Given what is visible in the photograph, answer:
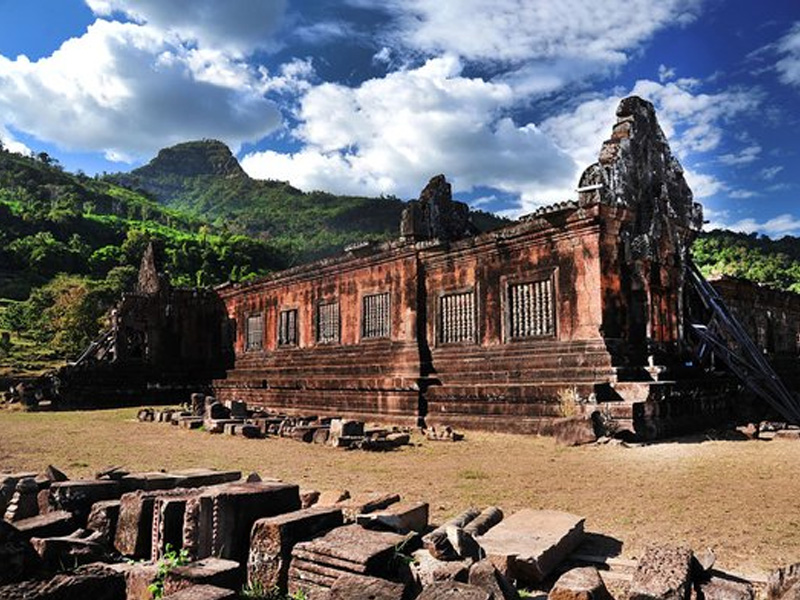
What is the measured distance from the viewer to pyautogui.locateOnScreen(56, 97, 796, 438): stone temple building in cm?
1182

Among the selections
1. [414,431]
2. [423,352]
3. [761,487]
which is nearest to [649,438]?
[761,487]

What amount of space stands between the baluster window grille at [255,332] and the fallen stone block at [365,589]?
1969 centimetres

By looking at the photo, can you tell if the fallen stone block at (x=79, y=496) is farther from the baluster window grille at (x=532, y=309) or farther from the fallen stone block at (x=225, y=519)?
the baluster window grille at (x=532, y=309)

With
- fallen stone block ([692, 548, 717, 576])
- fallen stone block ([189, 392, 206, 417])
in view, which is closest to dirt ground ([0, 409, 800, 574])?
fallen stone block ([692, 548, 717, 576])

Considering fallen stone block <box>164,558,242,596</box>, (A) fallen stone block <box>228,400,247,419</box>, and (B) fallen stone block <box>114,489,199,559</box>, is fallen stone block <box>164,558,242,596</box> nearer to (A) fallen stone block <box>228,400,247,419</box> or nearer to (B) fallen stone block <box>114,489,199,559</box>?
(B) fallen stone block <box>114,489,199,559</box>

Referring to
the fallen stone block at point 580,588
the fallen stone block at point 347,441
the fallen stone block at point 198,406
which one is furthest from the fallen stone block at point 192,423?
the fallen stone block at point 580,588

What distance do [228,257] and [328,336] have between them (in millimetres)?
43150

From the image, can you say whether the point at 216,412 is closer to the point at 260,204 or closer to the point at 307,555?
the point at 307,555

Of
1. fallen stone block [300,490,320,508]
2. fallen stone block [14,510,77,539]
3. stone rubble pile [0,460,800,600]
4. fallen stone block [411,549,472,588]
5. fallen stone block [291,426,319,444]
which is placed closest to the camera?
stone rubble pile [0,460,800,600]

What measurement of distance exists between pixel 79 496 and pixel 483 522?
11.4 ft

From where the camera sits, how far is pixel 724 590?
359 cm

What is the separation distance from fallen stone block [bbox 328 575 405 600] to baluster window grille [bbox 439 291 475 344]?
11.0 metres

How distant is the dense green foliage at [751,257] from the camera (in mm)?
38250

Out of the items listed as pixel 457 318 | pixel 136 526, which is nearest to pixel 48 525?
pixel 136 526
